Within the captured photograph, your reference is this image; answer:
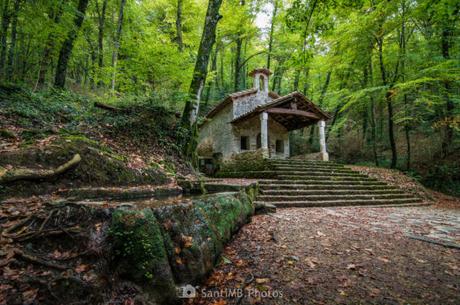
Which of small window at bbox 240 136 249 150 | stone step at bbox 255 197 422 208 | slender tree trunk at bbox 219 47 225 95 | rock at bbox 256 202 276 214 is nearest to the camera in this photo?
rock at bbox 256 202 276 214

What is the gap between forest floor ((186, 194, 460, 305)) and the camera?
193 cm

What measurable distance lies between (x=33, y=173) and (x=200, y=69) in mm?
5255

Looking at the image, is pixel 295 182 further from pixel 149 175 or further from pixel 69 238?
pixel 69 238

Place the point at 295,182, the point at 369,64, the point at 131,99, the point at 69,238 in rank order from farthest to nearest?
the point at 369,64 < the point at 295,182 < the point at 131,99 < the point at 69,238

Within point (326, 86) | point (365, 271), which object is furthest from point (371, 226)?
point (326, 86)

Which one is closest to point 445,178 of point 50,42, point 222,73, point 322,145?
point 322,145

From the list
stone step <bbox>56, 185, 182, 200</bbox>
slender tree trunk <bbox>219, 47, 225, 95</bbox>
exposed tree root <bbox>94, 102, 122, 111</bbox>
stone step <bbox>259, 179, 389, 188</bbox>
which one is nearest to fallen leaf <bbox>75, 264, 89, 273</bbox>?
stone step <bbox>56, 185, 182, 200</bbox>

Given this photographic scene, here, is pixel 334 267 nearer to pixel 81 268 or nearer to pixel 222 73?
pixel 81 268

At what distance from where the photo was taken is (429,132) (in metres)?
12.5

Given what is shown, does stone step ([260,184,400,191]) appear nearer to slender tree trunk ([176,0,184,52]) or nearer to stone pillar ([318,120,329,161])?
stone pillar ([318,120,329,161])

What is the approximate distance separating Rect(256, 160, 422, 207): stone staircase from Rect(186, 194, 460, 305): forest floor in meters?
2.30

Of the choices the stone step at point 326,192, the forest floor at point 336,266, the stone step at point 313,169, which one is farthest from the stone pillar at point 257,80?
the forest floor at point 336,266

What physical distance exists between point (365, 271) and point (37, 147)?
4725 mm

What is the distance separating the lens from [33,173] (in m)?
2.71
